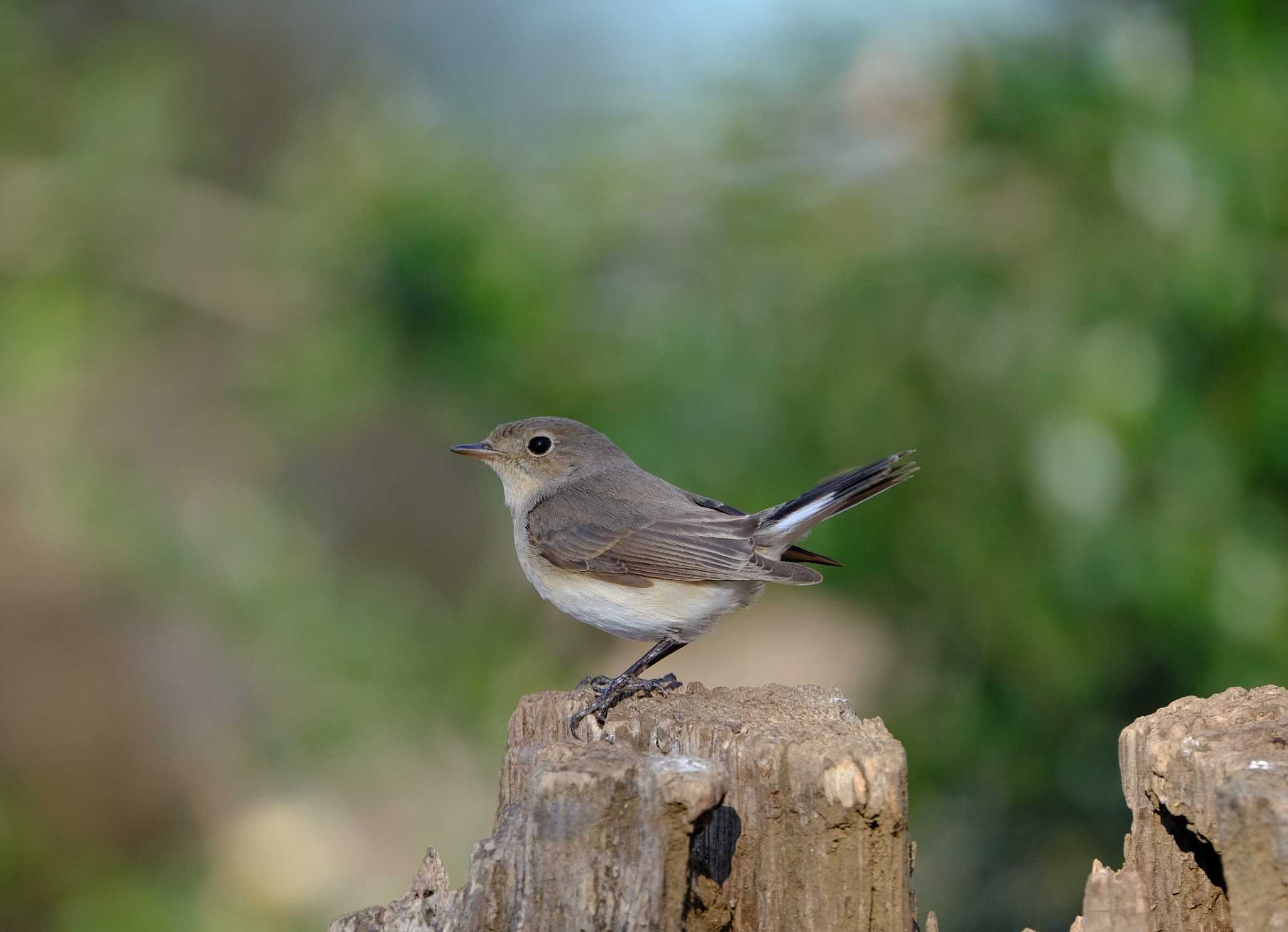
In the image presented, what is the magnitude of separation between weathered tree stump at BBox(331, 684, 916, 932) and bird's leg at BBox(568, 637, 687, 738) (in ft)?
1.49

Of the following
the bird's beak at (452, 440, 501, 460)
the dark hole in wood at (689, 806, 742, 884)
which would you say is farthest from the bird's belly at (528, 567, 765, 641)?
the dark hole in wood at (689, 806, 742, 884)

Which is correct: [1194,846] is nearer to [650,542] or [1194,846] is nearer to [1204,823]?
[1204,823]

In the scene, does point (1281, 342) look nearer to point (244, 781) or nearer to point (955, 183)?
point (955, 183)

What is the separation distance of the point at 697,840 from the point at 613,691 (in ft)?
3.67

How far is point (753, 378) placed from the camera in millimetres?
5094

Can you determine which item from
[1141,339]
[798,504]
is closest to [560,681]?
[798,504]

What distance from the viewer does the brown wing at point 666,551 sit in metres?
4.57

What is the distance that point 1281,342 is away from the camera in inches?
167

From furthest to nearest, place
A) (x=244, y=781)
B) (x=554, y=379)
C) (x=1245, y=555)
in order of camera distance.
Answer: (x=244, y=781)
(x=554, y=379)
(x=1245, y=555)

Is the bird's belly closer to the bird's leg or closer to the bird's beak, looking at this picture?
the bird's leg

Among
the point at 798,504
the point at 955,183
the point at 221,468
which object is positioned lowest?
the point at 798,504

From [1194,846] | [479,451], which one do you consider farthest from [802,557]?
[1194,846]

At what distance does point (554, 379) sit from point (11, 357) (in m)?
2.33

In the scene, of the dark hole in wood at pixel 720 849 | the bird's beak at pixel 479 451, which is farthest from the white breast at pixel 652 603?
the dark hole in wood at pixel 720 849
